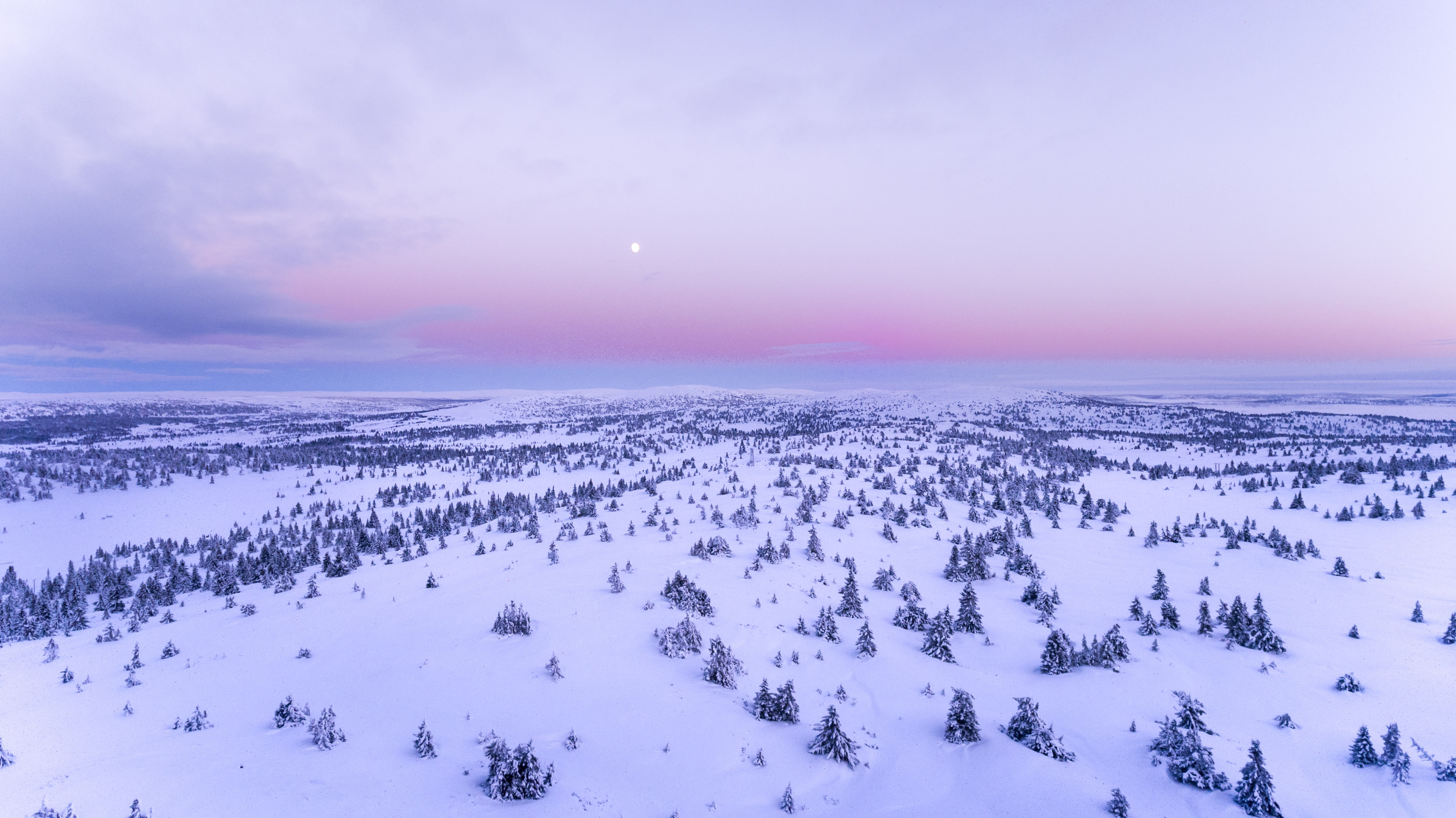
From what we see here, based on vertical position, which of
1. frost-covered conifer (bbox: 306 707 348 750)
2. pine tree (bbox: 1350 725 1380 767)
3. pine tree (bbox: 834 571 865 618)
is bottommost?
pine tree (bbox: 834 571 865 618)

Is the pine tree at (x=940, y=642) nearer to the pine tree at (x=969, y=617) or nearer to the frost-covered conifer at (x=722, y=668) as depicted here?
the pine tree at (x=969, y=617)

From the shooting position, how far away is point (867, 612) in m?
33.4

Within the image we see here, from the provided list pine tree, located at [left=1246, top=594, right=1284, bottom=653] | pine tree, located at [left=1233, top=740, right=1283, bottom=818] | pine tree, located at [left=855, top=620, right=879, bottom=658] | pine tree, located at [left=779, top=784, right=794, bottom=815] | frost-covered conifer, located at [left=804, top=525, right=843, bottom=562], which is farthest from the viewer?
frost-covered conifer, located at [left=804, top=525, right=843, bottom=562]

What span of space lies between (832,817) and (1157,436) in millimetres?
189540

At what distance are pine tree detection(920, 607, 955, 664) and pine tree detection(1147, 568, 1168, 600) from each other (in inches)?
694

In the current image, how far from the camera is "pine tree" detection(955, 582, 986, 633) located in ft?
103

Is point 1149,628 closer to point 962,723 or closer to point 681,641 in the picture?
point 962,723

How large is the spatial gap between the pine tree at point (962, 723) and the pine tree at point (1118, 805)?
4.45 m

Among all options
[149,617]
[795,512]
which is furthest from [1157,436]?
[149,617]

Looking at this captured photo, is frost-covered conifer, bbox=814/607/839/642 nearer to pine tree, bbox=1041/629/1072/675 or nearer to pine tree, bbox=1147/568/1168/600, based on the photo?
pine tree, bbox=1041/629/1072/675

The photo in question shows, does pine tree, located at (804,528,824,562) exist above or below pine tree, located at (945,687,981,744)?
below

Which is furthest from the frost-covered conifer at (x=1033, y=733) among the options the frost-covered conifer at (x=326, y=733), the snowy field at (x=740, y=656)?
the frost-covered conifer at (x=326, y=733)

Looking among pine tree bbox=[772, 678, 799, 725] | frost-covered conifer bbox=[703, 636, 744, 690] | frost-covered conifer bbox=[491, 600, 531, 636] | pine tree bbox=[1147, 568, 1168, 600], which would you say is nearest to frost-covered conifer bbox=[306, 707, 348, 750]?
frost-covered conifer bbox=[491, 600, 531, 636]

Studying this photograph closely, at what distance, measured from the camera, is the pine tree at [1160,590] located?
116ft
